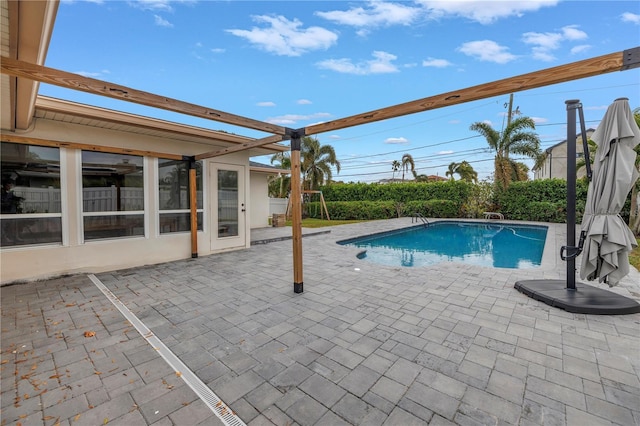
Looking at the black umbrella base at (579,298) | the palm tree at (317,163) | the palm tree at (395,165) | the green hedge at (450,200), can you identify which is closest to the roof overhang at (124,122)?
the black umbrella base at (579,298)

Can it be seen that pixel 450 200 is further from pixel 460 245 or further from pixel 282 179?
pixel 282 179

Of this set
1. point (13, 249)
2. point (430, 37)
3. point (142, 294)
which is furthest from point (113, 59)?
point (430, 37)

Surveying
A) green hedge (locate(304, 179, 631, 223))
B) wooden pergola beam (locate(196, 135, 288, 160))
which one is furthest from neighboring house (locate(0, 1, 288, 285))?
green hedge (locate(304, 179, 631, 223))

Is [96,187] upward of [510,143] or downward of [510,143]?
downward

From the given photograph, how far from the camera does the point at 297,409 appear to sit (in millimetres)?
1888

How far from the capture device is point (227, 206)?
24.3 feet

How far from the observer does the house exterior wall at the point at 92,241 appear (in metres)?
4.73

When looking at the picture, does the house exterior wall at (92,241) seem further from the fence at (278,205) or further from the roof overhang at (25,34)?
the fence at (278,205)

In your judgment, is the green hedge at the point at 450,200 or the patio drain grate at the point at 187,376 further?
the green hedge at the point at 450,200

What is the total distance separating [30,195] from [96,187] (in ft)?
2.96

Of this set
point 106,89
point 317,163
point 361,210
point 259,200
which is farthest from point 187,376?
point 317,163

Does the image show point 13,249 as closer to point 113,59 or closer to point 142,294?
point 142,294

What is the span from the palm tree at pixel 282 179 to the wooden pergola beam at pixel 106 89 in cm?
1550

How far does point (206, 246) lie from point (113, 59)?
596 centimetres
